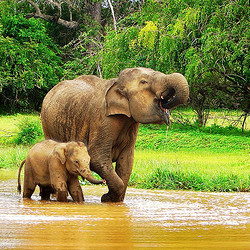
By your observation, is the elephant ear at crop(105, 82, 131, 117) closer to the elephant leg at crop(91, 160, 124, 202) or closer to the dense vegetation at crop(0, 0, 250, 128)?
the elephant leg at crop(91, 160, 124, 202)

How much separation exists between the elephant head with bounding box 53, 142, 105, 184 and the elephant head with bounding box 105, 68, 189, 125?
59cm

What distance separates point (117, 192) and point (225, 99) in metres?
13.3

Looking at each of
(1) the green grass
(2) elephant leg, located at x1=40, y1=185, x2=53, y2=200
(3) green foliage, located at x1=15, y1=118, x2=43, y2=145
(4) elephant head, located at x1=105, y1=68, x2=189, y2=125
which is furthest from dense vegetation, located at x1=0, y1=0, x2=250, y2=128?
(2) elephant leg, located at x1=40, y1=185, x2=53, y2=200

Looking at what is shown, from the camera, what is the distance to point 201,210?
313 inches

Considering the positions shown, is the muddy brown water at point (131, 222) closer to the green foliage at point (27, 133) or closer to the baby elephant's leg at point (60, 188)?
the baby elephant's leg at point (60, 188)

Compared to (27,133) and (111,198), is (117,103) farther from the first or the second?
(27,133)

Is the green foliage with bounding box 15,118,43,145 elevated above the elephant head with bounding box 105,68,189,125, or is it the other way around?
the elephant head with bounding box 105,68,189,125

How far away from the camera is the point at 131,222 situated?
6742 mm

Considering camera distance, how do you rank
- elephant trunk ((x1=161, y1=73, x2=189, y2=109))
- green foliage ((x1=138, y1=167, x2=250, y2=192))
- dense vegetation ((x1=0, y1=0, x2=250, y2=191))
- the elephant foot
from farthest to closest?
dense vegetation ((x1=0, y1=0, x2=250, y2=191))
green foliage ((x1=138, y1=167, x2=250, y2=192))
the elephant foot
elephant trunk ((x1=161, y1=73, x2=189, y2=109))

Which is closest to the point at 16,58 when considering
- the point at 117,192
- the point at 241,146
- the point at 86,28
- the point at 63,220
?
the point at 86,28

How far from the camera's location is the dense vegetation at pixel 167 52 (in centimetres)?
1775

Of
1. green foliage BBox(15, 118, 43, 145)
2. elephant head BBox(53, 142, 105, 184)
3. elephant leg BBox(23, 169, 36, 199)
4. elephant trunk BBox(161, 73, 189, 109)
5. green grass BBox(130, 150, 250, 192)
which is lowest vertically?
green foliage BBox(15, 118, 43, 145)

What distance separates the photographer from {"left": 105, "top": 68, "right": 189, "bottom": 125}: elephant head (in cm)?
803

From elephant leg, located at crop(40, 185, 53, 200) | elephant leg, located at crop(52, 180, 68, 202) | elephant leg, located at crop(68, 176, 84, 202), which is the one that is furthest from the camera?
elephant leg, located at crop(40, 185, 53, 200)
